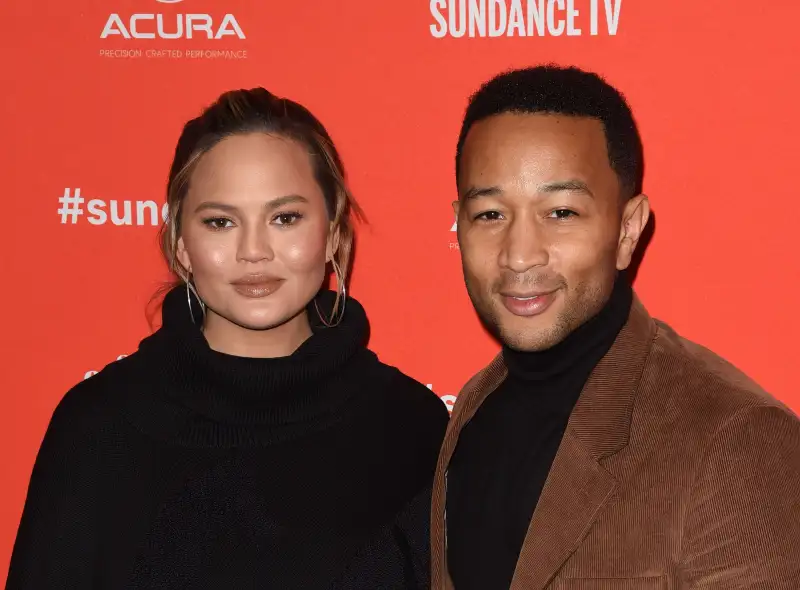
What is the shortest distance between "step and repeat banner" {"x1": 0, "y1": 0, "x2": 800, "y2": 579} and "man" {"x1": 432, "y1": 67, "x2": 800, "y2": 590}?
1.57ft

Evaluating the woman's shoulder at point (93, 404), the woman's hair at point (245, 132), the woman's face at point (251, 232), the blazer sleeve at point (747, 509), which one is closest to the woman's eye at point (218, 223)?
the woman's face at point (251, 232)

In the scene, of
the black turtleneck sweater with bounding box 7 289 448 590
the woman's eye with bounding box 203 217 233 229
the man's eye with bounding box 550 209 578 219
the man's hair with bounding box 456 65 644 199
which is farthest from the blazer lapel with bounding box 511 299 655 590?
the woman's eye with bounding box 203 217 233 229

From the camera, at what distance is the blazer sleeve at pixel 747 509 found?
150 centimetres

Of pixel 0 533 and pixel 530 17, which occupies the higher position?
pixel 530 17

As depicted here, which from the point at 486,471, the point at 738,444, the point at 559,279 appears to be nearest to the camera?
the point at 738,444

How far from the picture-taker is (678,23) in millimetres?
2467

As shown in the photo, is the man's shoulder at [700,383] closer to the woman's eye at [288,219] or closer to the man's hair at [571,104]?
the man's hair at [571,104]

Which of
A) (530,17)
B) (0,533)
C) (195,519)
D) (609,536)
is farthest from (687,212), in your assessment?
(0,533)

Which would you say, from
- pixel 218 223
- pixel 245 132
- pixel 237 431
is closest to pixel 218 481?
pixel 237 431

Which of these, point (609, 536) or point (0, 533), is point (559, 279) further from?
point (0, 533)

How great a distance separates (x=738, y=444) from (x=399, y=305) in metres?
1.27

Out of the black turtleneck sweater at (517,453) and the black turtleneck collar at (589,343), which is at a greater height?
the black turtleneck collar at (589,343)

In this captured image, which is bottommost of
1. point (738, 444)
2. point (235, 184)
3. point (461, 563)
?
point (461, 563)

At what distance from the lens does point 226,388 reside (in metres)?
2.18
